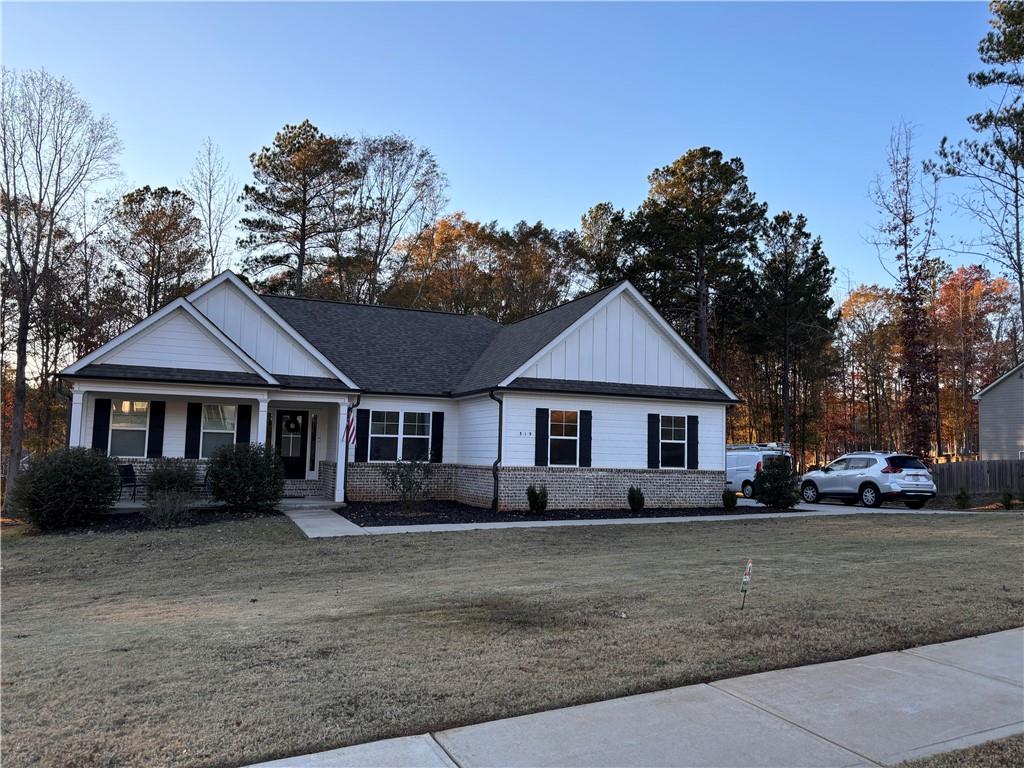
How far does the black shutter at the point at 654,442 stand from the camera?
19.8 m

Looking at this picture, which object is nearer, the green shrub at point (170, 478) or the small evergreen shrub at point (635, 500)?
the green shrub at point (170, 478)

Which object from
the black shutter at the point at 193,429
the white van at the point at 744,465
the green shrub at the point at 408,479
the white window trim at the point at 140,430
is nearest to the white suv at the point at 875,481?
the white van at the point at 744,465

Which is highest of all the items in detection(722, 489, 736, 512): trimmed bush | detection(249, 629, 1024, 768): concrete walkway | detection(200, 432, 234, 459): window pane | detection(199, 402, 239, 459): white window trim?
detection(199, 402, 239, 459): white window trim

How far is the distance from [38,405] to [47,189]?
17.0 metres

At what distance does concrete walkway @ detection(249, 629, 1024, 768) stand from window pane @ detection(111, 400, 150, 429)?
1594 centimetres

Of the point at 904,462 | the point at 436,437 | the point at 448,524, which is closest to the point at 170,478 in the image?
the point at 448,524

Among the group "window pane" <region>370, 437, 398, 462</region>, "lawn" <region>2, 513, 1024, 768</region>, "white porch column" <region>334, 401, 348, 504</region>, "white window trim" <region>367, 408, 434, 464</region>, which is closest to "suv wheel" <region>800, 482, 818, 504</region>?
"lawn" <region>2, 513, 1024, 768</region>

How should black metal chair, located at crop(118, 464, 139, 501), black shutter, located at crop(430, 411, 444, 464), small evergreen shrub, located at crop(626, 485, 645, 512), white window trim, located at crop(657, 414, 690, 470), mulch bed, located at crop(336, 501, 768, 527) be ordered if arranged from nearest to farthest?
mulch bed, located at crop(336, 501, 768, 527), black metal chair, located at crop(118, 464, 139, 501), small evergreen shrub, located at crop(626, 485, 645, 512), white window trim, located at crop(657, 414, 690, 470), black shutter, located at crop(430, 411, 444, 464)

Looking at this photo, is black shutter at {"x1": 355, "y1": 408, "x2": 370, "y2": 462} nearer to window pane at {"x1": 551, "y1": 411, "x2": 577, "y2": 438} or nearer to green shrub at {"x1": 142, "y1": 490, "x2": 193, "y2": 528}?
green shrub at {"x1": 142, "y1": 490, "x2": 193, "y2": 528}

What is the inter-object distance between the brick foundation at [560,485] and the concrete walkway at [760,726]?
13065mm

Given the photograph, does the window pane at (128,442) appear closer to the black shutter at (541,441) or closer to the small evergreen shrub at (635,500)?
the black shutter at (541,441)

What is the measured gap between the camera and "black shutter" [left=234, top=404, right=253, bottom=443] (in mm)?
18297

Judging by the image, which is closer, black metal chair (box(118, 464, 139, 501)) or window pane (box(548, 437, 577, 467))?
black metal chair (box(118, 464, 139, 501))

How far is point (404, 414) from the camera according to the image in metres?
20.2
